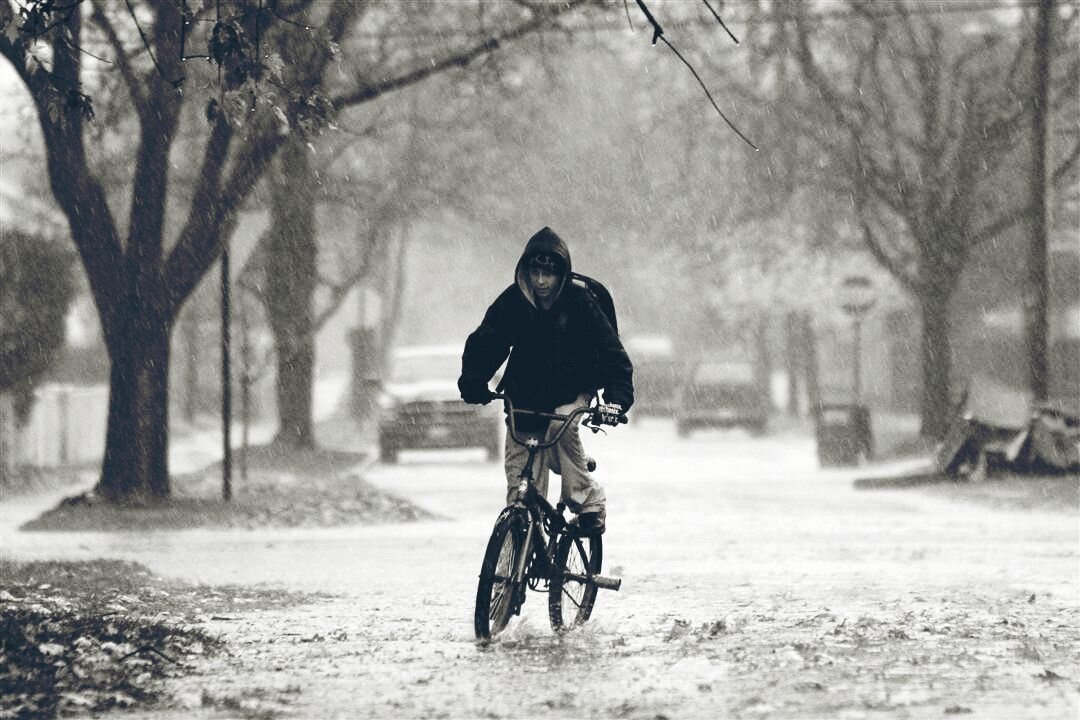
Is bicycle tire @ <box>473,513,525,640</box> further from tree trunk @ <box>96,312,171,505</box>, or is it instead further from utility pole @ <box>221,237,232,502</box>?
utility pole @ <box>221,237,232,502</box>

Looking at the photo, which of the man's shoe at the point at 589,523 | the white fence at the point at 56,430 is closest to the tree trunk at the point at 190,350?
Answer: the white fence at the point at 56,430

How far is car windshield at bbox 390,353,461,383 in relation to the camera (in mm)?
29594

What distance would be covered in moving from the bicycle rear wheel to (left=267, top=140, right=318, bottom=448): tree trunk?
66.7 feet

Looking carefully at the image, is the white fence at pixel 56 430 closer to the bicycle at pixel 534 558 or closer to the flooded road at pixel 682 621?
the flooded road at pixel 682 621

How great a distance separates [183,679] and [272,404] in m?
44.7

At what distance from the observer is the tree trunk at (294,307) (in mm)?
28938

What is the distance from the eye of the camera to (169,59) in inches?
679

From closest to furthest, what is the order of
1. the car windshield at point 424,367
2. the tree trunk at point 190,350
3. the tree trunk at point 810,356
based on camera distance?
the car windshield at point 424,367, the tree trunk at point 190,350, the tree trunk at point 810,356

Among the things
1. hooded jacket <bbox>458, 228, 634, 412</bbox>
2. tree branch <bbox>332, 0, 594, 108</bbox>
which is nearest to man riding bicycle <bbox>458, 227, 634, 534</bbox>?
hooded jacket <bbox>458, 228, 634, 412</bbox>

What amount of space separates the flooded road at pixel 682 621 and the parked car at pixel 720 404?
19.2m

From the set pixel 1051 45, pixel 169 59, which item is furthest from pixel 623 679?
pixel 1051 45

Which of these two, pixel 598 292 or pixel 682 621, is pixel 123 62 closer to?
pixel 598 292

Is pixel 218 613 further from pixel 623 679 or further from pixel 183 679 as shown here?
pixel 623 679

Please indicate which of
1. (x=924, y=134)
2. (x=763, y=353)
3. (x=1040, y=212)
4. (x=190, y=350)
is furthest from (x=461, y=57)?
(x=763, y=353)
